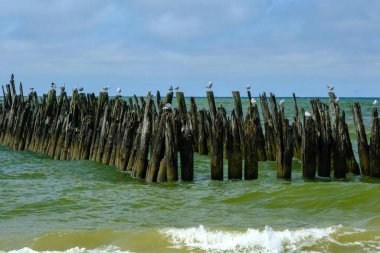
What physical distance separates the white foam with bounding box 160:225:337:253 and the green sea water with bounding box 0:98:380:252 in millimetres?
12

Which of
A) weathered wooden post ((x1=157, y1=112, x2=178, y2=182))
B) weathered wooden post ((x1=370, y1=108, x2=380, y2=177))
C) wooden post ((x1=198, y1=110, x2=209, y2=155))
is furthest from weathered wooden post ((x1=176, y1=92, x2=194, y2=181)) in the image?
wooden post ((x1=198, y1=110, x2=209, y2=155))

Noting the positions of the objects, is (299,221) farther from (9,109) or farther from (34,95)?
(9,109)

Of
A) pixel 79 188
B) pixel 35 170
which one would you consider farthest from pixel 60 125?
pixel 79 188

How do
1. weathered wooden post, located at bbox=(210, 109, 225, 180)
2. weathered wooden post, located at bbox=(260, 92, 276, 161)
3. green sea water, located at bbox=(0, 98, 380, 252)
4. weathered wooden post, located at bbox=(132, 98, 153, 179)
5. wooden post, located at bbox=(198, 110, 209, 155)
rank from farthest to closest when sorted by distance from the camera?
wooden post, located at bbox=(198, 110, 209, 155) → weathered wooden post, located at bbox=(260, 92, 276, 161) → weathered wooden post, located at bbox=(132, 98, 153, 179) → weathered wooden post, located at bbox=(210, 109, 225, 180) → green sea water, located at bbox=(0, 98, 380, 252)

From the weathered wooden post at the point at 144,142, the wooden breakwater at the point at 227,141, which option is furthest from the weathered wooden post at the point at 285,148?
the weathered wooden post at the point at 144,142

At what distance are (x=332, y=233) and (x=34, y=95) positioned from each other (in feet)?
52.0

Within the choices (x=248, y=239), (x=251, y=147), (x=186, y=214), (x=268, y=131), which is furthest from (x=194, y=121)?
(x=248, y=239)

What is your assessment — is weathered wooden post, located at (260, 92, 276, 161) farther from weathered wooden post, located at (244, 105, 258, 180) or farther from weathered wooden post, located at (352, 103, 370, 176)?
weathered wooden post, located at (352, 103, 370, 176)

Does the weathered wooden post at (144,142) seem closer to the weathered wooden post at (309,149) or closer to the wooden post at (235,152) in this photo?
the wooden post at (235,152)

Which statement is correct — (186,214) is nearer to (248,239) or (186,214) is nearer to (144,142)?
(248,239)

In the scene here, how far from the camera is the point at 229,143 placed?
43.2 ft

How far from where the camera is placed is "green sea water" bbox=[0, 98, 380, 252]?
8.17m

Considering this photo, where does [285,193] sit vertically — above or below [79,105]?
below

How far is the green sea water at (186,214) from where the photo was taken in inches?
322
